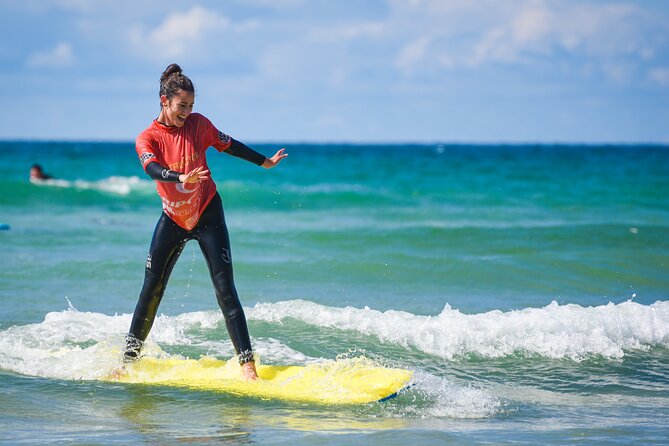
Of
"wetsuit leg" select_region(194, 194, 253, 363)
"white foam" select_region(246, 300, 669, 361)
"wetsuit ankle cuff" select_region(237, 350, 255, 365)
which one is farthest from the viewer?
"white foam" select_region(246, 300, 669, 361)

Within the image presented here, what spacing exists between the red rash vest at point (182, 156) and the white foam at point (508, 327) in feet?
8.63

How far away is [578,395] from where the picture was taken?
235 inches

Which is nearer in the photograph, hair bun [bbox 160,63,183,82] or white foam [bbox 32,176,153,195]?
hair bun [bbox 160,63,183,82]

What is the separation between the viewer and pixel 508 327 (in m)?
7.65

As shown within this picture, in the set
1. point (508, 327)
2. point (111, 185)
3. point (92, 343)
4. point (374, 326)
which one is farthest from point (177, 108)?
point (111, 185)

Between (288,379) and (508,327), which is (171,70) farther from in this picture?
(508,327)

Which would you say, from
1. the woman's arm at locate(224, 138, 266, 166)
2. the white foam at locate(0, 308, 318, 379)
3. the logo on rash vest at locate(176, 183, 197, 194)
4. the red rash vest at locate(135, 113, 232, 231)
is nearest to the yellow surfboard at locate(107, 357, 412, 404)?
the white foam at locate(0, 308, 318, 379)

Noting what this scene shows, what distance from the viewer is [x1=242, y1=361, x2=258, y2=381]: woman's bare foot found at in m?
5.80

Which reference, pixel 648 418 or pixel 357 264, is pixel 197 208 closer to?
pixel 648 418

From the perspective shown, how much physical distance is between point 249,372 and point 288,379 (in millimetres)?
265

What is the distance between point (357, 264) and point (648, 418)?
22.3 ft

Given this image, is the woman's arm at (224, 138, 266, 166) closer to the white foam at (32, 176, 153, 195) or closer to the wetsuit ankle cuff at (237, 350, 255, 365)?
the wetsuit ankle cuff at (237, 350, 255, 365)

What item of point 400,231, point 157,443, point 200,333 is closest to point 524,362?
point 200,333

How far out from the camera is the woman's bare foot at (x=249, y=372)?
19.0ft
